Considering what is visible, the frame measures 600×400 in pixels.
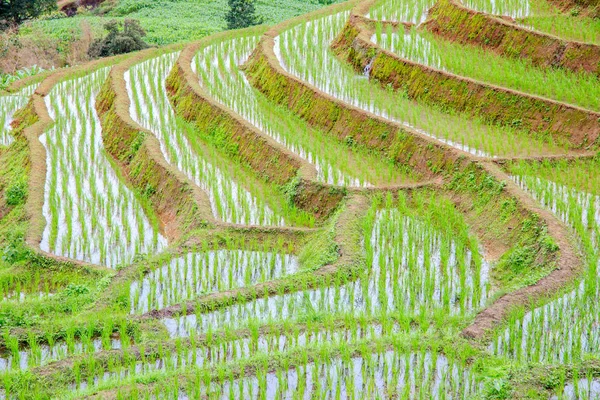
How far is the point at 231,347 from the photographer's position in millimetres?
6094

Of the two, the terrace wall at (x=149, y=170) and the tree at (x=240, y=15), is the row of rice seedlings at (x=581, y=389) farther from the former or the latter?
the tree at (x=240, y=15)

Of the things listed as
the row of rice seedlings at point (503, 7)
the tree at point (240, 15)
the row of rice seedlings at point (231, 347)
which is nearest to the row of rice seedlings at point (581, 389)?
the row of rice seedlings at point (231, 347)

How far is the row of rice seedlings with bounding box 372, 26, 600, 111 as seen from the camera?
11.3 m

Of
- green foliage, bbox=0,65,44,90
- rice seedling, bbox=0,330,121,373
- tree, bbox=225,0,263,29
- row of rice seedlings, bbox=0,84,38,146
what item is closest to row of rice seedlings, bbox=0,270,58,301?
rice seedling, bbox=0,330,121,373

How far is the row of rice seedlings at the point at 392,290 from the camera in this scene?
6668 millimetres

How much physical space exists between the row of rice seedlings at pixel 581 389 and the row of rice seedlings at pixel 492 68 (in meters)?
6.21

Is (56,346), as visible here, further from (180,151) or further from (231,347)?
(180,151)

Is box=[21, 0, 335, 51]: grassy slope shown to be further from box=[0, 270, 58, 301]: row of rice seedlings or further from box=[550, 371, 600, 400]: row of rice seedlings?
box=[550, 371, 600, 400]: row of rice seedlings

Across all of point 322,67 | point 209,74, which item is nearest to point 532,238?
point 322,67

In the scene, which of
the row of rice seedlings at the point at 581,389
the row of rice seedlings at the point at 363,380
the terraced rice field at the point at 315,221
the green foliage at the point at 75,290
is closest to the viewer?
the row of rice seedlings at the point at 581,389

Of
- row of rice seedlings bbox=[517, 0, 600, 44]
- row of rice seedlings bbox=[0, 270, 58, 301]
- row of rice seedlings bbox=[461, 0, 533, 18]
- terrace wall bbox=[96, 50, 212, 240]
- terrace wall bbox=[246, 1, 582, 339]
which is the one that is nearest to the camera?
terrace wall bbox=[246, 1, 582, 339]

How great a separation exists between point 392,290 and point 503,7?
10.0 m

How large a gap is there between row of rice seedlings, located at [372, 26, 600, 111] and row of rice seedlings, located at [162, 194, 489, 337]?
13.6ft

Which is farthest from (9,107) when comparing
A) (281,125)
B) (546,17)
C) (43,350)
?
(43,350)
